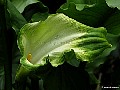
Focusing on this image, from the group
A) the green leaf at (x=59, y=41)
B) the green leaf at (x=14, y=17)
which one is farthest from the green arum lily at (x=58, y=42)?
the green leaf at (x=14, y=17)

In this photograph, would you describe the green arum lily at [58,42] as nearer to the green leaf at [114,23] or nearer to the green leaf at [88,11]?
the green leaf at [88,11]

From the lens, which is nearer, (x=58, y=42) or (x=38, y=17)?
(x=58, y=42)

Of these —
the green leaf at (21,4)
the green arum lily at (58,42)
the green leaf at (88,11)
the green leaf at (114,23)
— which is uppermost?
the green leaf at (21,4)

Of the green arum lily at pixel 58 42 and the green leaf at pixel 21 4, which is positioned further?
the green leaf at pixel 21 4

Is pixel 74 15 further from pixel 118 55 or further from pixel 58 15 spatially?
pixel 118 55

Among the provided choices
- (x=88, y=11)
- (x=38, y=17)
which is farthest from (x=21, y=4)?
(x=88, y=11)

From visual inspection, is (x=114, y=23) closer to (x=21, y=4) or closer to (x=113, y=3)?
(x=113, y=3)

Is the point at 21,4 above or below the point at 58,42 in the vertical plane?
above

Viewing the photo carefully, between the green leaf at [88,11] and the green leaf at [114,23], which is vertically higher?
the green leaf at [88,11]
